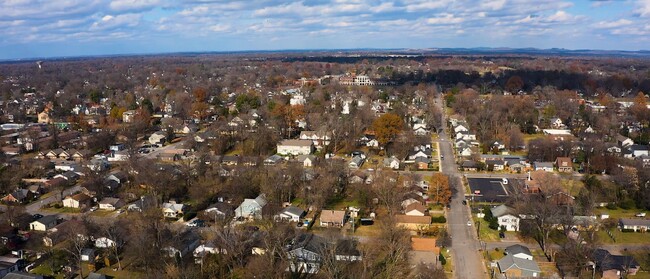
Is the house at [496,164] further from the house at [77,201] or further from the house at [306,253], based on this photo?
the house at [77,201]

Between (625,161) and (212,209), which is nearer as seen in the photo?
(212,209)

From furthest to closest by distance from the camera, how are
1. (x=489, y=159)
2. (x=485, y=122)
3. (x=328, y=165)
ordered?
(x=485, y=122), (x=489, y=159), (x=328, y=165)

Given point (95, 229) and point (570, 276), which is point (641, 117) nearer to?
point (570, 276)

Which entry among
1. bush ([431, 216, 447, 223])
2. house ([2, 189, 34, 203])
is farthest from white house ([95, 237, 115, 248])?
bush ([431, 216, 447, 223])

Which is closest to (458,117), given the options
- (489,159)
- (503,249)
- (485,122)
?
(485,122)

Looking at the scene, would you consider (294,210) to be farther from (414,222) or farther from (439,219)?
(439,219)

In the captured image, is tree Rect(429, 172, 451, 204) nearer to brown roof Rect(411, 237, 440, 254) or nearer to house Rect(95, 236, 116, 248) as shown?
brown roof Rect(411, 237, 440, 254)

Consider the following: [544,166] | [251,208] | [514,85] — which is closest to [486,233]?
[251,208]
